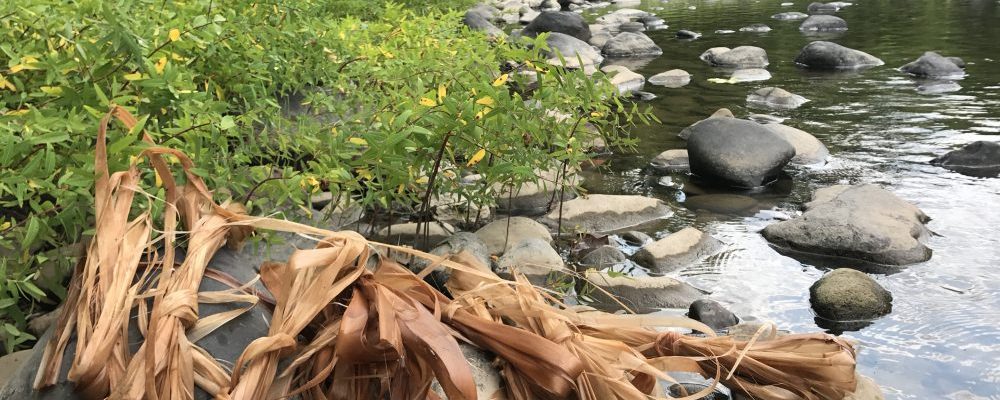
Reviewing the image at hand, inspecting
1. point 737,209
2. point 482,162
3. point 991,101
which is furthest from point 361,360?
point 991,101

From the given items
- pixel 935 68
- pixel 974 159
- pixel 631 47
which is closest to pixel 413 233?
pixel 974 159

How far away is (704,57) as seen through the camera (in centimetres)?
1534

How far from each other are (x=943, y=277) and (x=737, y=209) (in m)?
1.90

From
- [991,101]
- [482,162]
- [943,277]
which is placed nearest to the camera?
[482,162]

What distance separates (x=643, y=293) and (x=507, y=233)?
88cm

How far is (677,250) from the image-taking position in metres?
5.41

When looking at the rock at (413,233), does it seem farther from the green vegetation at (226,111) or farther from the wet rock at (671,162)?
the wet rock at (671,162)

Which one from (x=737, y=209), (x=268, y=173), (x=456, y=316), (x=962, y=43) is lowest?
(x=962, y=43)

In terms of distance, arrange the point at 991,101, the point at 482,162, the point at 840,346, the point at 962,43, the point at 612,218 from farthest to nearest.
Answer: the point at 962,43
the point at 991,101
the point at 612,218
the point at 482,162
the point at 840,346

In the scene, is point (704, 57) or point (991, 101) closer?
point (991, 101)

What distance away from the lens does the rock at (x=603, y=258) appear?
16.9ft

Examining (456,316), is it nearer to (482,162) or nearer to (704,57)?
(482,162)

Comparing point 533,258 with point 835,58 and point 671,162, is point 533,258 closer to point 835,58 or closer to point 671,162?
point 671,162

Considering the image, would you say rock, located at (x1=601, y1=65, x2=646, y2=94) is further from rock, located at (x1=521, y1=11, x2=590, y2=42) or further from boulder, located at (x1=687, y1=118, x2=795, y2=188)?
rock, located at (x1=521, y1=11, x2=590, y2=42)
